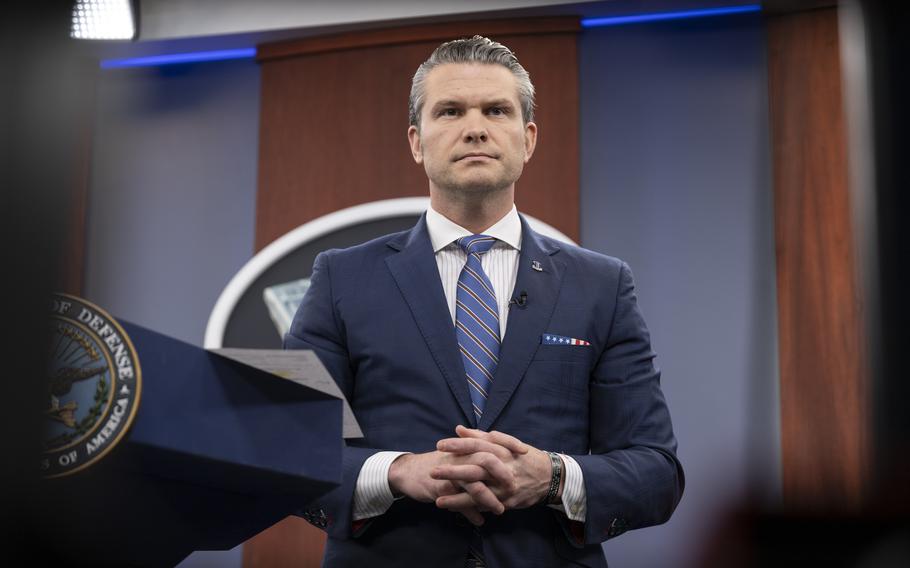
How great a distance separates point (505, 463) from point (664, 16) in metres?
2.62

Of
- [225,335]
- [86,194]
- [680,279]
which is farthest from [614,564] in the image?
[86,194]

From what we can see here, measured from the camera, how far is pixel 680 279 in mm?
3426

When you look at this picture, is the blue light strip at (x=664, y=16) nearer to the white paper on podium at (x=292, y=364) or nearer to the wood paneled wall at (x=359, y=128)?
the wood paneled wall at (x=359, y=128)

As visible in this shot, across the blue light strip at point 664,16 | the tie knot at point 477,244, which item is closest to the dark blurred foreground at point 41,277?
the tie knot at point 477,244

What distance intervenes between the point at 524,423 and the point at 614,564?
192 centimetres

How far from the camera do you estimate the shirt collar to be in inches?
70.9

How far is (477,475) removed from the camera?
1.41 m

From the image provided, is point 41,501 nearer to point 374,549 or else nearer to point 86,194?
point 374,549

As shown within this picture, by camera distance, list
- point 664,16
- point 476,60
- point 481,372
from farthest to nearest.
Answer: point 664,16 → point 476,60 → point 481,372

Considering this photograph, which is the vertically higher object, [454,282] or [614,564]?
[454,282]

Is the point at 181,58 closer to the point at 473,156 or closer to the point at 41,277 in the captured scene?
the point at 473,156

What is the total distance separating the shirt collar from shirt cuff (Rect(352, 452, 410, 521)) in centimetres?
44

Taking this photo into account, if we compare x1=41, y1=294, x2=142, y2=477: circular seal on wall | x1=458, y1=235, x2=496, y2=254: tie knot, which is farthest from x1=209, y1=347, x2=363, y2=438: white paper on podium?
x1=458, y1=235, x2=496, y2=254: tie knot

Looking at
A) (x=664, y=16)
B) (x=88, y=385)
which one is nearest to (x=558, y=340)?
(x=88, y=385)
